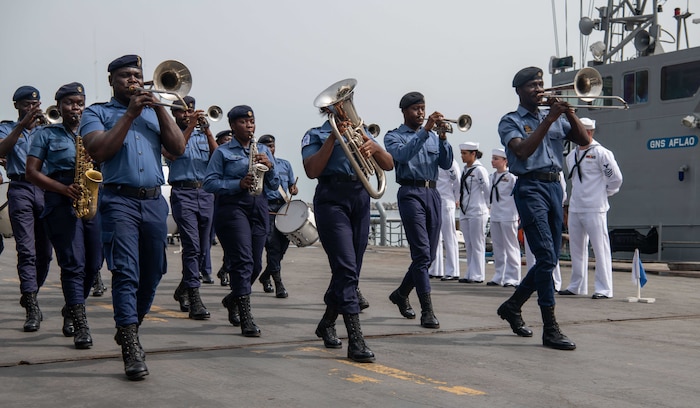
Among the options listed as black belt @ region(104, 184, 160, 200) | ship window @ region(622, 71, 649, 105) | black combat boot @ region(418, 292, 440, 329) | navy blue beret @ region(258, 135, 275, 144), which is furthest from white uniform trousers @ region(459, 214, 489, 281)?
black belt @ region(104, 184, 160, 200)

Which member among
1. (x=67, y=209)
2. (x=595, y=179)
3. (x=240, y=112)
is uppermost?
(x=240, y=112)

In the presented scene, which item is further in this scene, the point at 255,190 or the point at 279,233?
the point at 279,233

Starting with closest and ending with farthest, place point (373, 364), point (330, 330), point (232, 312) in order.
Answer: point (373, 364), point (330, 330), point (232, 312)

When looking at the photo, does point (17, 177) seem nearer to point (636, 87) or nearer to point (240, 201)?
point (240, 201)

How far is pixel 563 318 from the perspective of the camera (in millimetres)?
9422

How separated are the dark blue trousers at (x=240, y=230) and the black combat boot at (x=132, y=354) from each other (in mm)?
2107

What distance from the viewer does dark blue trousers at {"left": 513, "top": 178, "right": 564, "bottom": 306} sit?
7543mm

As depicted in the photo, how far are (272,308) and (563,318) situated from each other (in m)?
3.26

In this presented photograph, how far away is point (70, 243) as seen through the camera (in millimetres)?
7293

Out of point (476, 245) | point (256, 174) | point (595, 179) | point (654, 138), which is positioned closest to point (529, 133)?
point (256, 174)

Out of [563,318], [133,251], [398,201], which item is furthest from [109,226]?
[563,318]

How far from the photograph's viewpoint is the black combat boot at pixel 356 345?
21.4 ft

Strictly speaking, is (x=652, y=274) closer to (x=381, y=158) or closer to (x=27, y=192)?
(x=381, y=158)

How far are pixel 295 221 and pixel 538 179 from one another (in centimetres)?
532
